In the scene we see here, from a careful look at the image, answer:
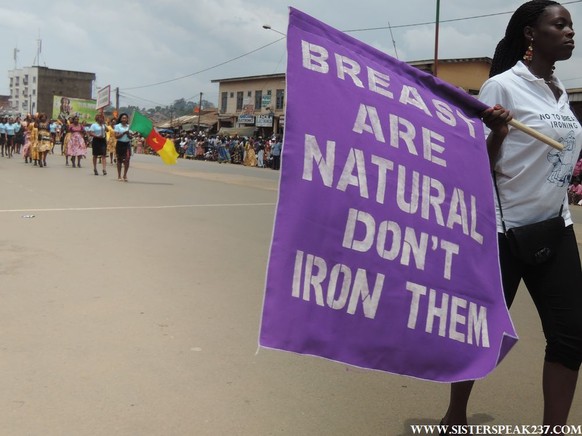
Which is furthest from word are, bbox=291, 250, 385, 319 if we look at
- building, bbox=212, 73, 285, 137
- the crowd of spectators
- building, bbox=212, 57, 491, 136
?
building, bbox=212, 73, 285, 137

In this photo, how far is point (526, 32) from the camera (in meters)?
2.48

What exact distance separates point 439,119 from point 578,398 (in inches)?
75.3

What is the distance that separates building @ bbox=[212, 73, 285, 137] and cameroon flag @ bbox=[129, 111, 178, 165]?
27448 millimetres

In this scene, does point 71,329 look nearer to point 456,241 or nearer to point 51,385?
point 51,385

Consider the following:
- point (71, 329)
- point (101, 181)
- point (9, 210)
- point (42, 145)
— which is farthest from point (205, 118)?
point (71, 329)

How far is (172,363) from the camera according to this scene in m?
3.33

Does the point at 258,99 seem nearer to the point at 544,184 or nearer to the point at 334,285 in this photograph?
the point at 544,184

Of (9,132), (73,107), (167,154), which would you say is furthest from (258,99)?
(167,154)

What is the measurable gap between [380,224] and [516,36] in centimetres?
119

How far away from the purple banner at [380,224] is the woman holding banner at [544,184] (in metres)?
0.16

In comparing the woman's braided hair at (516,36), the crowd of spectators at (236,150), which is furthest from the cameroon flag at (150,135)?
the woman's braided hair at (516,36)

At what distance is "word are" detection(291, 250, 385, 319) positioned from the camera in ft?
6.07

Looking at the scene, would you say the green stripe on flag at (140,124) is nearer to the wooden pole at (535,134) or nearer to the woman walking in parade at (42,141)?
the woman walking in parade at (42,141)

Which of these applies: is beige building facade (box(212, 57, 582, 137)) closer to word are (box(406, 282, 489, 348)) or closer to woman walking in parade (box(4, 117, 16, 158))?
woman walking in parade (box(4, 117, 16, 158))
